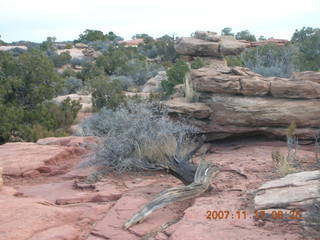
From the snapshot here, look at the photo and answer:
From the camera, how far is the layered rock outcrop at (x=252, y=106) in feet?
23.0

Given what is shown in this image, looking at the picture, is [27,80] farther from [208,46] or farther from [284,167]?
[284,167]

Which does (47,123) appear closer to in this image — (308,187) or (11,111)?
(11,111)

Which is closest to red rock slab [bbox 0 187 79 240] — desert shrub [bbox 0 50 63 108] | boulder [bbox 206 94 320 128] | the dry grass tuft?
the dry grass tuft

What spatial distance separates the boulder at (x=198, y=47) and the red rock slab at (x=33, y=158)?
8727mm

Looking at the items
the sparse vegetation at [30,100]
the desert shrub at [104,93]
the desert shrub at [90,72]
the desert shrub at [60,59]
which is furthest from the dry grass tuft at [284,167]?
the desert shrub at [60,59]

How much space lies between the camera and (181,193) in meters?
4.39

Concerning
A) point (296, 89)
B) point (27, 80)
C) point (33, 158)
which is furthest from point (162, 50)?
point (33, 158)

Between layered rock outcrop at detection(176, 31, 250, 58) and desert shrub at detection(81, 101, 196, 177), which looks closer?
desert shrub at detection(81, 101, 196, 177)

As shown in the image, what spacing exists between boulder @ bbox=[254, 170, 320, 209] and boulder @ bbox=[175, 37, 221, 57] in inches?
453

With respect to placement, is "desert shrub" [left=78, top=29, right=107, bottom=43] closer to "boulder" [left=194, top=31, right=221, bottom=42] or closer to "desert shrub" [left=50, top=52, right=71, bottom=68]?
"desert shrub" [left=50, top=52, right=71, bottom=68]

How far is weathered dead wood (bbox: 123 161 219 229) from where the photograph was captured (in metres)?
3.98

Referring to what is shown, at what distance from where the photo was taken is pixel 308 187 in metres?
3.91

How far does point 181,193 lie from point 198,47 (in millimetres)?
11668
